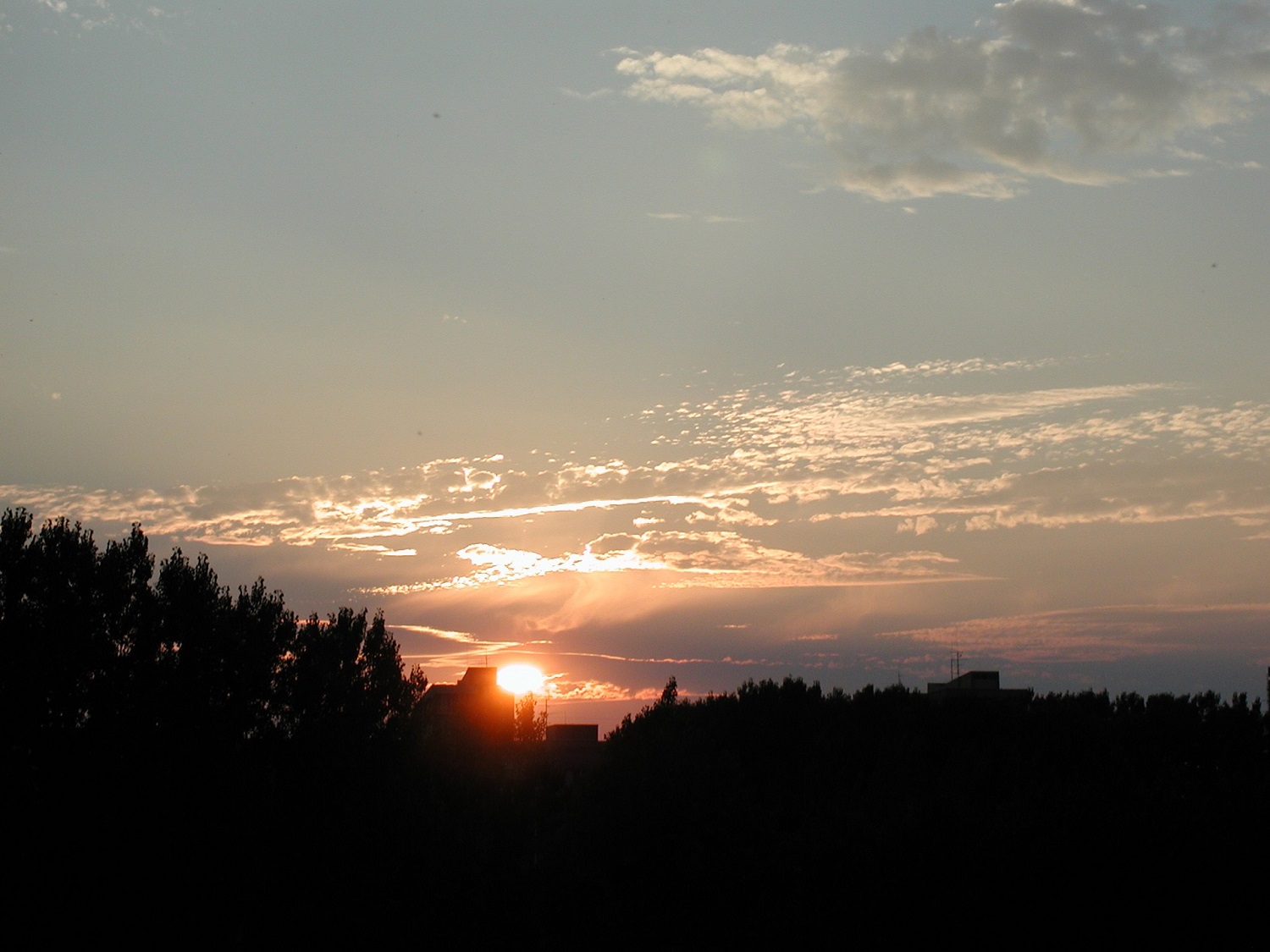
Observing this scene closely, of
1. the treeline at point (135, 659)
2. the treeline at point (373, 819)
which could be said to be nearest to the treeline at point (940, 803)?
the treeline at point (373, 819)

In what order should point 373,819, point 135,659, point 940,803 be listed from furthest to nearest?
point 940,803 < point 373,819 < point 135,659

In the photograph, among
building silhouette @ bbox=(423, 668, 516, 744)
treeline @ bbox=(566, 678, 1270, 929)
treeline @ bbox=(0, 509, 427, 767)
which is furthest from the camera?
building silhouette @ bbox=(423, 668, 516, 744)

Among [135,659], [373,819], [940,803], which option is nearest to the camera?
[135,659]

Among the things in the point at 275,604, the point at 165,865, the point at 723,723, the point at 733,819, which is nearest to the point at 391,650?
the point at 275,604

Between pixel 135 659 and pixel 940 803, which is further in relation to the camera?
pixel 940 803

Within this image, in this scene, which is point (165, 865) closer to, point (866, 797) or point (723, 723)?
point (866, 797)

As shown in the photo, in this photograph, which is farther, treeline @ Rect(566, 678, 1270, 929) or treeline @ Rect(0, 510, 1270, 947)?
treeline @ Rect(566, 678, 1270, 929)

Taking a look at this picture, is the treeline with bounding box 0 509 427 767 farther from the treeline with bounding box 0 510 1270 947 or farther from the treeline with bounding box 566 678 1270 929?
the treeline with bounding box 566 678 1270 929

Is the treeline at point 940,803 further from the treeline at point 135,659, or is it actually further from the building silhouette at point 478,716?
the treeline at point 135,659

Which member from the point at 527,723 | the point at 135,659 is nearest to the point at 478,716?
the point at 527,723

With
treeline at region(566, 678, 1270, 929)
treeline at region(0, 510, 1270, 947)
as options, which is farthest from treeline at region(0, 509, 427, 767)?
treeline at region(566, 678, 1270, 929)

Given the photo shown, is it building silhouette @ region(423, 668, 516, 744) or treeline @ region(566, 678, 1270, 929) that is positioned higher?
building silhouette @ region(423, 668, 516, 744)

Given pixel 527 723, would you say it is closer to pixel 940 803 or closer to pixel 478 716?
pixel 478 716

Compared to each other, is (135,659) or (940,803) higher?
(135,659)
